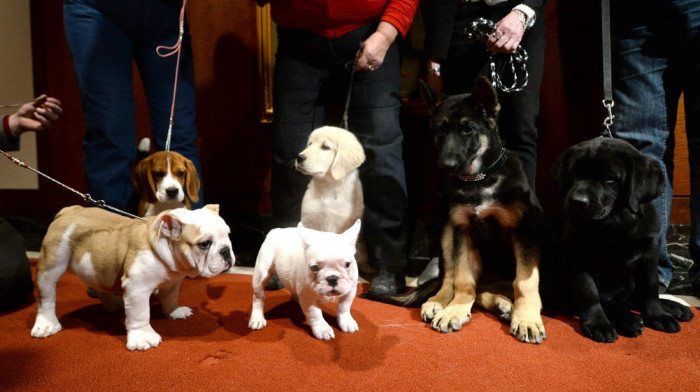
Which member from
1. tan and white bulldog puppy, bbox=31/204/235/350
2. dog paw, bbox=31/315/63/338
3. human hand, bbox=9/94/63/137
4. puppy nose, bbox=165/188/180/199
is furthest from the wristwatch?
dog paw, bbox=31/315/63/338

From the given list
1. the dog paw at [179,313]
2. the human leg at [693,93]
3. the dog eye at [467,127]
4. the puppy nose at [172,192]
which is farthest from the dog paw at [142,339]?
the human leg at [693,93]

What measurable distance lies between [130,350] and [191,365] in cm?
32

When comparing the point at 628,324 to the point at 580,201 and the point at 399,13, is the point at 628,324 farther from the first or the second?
the point at 399,13

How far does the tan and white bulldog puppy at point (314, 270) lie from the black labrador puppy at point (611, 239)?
39.5 inches

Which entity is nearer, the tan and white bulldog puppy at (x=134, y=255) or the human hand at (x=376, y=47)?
the tan and white bulldog puppy at (x=134, y=255)

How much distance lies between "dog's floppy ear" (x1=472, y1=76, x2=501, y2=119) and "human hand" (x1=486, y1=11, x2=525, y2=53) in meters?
0.42

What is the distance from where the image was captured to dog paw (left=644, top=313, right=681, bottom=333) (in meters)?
1.87

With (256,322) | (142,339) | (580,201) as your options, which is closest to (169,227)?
(142,339)

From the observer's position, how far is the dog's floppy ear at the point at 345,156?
2.60m

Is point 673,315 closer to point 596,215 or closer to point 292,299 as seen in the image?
point 596,215

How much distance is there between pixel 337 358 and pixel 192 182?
169cm

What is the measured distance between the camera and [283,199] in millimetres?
2867

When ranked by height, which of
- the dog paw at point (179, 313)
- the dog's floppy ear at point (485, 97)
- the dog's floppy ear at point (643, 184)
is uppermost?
the dog's floppy ear at point (485, 97)

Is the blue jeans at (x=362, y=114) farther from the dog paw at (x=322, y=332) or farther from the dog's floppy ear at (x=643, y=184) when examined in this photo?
the dog's floppy ear at (x=643, y=184)
